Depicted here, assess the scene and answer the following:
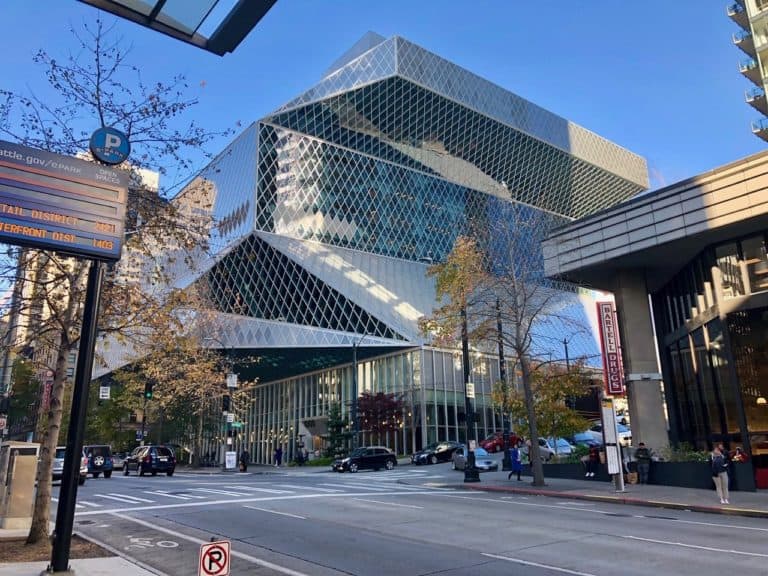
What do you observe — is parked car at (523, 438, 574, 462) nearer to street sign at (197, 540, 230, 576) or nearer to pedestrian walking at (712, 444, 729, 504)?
pedestrian walking at (712, 444, 729, 504)

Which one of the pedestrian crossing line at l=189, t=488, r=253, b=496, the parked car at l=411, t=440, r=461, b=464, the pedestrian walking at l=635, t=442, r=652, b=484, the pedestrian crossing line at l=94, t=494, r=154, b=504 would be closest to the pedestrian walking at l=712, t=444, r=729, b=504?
the pedestrian walking at l=635, t=442, r=652, b=484

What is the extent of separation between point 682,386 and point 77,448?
2696 centimetres

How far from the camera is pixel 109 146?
9.57 metres

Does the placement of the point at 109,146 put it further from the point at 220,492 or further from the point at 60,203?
the point at 220,492

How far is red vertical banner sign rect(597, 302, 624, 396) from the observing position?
23766mm

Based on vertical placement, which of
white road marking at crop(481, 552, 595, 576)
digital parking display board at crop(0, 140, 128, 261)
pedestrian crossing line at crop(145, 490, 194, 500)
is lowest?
white road marking at crop(481, 552, 595, 576)

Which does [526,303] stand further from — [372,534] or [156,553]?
[156,553]

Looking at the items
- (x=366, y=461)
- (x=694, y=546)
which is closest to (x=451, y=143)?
(x=366, y=461)

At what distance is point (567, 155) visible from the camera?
95.9 m

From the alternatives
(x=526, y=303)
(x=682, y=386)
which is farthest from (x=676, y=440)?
(x=526, y=303)

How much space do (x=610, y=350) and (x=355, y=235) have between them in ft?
130

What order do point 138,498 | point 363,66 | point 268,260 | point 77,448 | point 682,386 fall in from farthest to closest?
point 363,66 → point 268,260 → point 682,386 → point 138,498 → point 77,448

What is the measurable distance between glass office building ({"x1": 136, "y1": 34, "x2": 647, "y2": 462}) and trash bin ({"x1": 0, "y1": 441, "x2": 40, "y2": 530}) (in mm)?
27305

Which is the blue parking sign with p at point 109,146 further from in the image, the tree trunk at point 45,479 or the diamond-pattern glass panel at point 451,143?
the diamond-pattern glass panel at point 451,143
